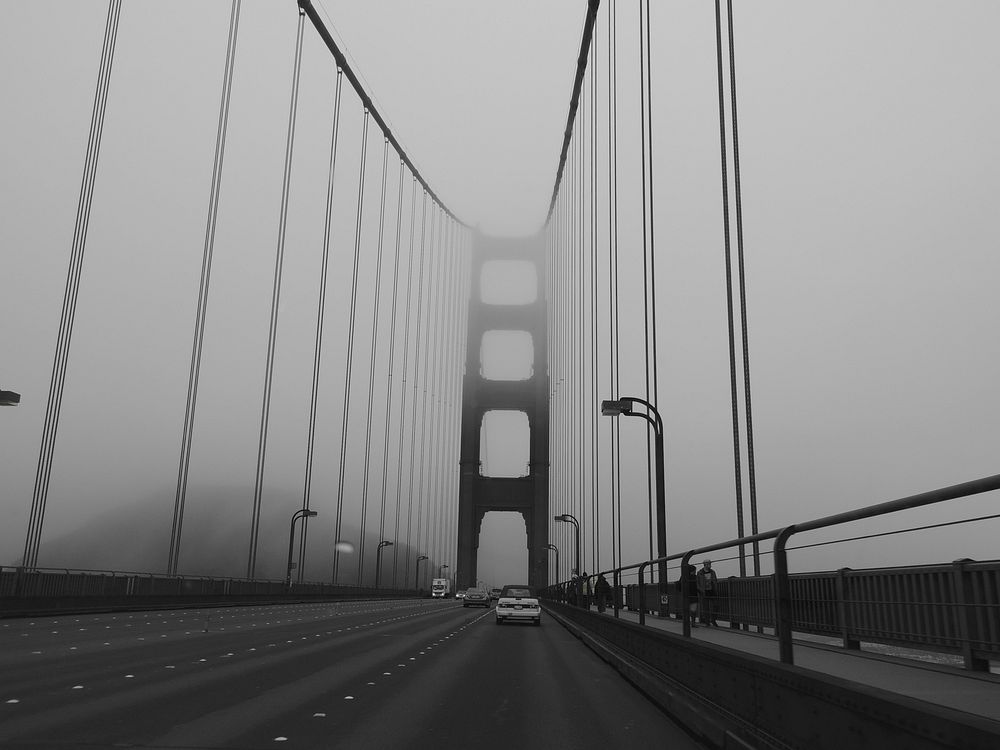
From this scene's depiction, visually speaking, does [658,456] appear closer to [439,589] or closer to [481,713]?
[481,713]

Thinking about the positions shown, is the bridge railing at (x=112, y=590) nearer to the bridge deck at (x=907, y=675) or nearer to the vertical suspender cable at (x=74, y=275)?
the vertical suspender cable at (x=74, y=275)

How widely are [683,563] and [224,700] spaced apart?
4536 mm

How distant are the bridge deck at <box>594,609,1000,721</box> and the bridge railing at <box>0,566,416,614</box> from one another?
2000cm

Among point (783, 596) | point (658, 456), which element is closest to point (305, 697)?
point (783, 596)

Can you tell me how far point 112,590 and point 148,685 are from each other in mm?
20261

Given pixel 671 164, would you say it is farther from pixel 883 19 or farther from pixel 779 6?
pixel 883 19

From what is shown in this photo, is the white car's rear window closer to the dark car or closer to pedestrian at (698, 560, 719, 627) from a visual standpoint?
pedestrian at (698, 560, 719, 627)

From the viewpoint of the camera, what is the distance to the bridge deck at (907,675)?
337 centimetres

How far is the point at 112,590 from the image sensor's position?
26312 mm

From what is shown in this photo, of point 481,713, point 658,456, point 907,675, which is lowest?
point 481,713

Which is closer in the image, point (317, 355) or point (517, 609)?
point (517, 609)

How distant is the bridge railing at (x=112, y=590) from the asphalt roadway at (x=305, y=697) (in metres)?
8.10

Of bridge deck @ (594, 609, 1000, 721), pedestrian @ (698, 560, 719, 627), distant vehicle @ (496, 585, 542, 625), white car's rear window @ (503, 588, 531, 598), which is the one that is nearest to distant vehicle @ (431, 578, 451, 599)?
white car's rear window @ (503, 588, 531, 598)

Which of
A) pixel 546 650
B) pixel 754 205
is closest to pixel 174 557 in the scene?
pixel 546 650
